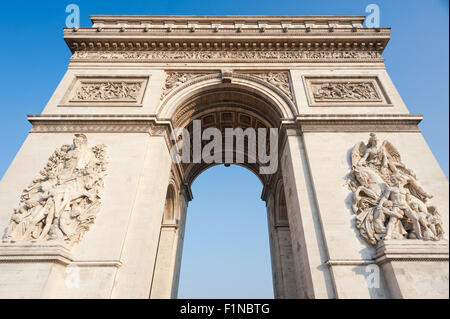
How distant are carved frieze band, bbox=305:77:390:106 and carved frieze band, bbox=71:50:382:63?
3.74ft

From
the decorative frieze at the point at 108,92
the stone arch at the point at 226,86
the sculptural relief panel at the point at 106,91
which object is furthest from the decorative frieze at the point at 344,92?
the decorative frieze at the point at 108,92

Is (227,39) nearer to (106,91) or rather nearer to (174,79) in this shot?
(174,79)

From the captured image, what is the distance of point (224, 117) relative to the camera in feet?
36.6

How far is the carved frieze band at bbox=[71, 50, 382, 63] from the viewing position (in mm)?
9945

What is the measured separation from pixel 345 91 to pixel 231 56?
497cm

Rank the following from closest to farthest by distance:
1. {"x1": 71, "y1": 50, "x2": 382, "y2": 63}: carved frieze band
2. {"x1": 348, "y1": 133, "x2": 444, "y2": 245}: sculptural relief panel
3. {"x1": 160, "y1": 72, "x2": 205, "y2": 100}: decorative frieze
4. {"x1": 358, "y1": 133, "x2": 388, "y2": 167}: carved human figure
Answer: {"x1": 348, "y1": 133, "x2": 444, "y2": 245}: sculptural relief panel, {"x1": 358, "y1": 133, "x2": 388, "y2": 167}: carved human figure, {"x1": 160, "y1": 72, "x2": 205, "y2": 100}: decorative frieze, {"x1": 71, "y1": 50, "x2": 382, "y2": 63}: carved frieze band

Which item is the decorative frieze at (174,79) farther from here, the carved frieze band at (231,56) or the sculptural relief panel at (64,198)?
the sculptural relief panel at (64,198)

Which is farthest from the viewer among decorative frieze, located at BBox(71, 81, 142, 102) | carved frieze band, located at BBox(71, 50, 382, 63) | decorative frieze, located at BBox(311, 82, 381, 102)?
carved frieze band, located at BBox(71, 50, 382, 63)

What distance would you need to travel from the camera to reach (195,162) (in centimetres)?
1241

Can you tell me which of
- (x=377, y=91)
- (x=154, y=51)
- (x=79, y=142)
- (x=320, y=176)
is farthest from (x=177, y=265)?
(x=377, y=91)

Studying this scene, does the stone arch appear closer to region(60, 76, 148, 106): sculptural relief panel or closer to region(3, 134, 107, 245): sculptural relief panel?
region(60, 76, 148, 106): sculptural relief panel

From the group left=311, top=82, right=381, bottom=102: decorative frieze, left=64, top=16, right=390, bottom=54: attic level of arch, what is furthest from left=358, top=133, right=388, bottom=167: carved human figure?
left=64, top=16, right=390, bottom=54: attic level of arch

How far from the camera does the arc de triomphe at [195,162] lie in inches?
216
